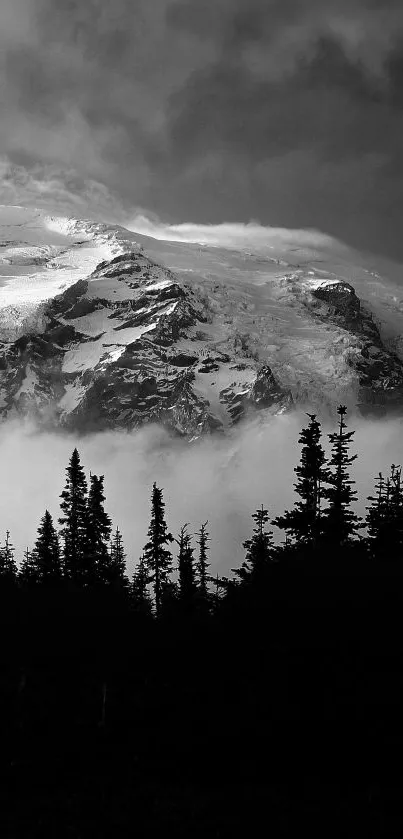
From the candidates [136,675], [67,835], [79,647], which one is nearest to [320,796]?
[67,835]

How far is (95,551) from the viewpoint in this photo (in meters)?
63.1

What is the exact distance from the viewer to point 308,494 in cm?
5172

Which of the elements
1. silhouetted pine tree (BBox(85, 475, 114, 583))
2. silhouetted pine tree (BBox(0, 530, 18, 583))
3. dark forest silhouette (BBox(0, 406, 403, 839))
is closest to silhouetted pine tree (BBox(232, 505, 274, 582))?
dark forest silhouette (BBox(0, 406, 403, 839))

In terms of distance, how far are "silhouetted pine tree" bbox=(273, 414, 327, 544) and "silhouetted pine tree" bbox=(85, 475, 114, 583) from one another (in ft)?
52.2

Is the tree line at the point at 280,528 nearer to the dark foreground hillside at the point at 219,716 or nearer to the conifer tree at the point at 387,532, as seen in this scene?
the conifer tree at the point at 387,532

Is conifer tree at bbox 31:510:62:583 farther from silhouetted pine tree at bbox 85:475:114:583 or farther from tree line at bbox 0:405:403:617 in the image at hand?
silhouetted pine tree at bbox 85:475:114:583

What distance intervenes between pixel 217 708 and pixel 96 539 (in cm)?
3563

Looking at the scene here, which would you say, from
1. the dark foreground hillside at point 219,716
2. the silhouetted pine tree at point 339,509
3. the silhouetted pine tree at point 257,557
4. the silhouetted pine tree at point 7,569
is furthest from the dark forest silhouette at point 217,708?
the silhouetted pine tree at point 339,509

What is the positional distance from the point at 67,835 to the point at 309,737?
8.68 m

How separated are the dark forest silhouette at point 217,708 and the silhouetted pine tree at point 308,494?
1214cm

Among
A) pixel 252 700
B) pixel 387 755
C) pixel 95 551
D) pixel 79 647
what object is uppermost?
pixel 95 551

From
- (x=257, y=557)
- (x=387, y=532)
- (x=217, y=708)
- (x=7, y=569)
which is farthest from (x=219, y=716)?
(x=7, y=569)

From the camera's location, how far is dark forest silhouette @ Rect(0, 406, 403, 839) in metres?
24.2

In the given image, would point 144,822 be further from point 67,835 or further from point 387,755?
point 387,755
